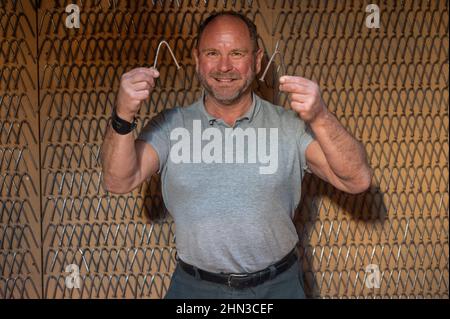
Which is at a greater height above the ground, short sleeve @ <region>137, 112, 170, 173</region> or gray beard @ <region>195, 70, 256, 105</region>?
gray beard @ <region>195, 70, 256, 105</region>

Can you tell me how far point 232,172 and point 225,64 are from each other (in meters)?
0.30

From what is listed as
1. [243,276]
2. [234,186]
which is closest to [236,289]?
[243,276]

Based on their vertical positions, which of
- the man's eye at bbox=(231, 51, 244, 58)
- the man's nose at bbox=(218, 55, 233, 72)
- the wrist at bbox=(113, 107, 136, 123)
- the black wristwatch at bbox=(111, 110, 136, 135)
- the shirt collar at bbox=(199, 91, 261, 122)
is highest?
the man's eye at bbox=(231, 51, 244, 58)

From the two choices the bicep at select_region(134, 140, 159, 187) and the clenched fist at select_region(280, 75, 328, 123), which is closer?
the clenched fist at select_region(280, 75, 328, 123)

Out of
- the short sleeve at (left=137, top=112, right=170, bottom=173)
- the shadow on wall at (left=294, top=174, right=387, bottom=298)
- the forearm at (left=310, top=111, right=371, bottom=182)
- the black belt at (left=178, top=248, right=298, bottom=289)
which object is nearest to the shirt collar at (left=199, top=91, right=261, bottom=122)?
the short sleeve at (left=137, top=112, right=170, bottom=173)

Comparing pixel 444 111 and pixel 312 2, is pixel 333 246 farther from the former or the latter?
pixel 312 2

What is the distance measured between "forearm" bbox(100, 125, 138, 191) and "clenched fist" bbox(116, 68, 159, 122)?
7 centimetres

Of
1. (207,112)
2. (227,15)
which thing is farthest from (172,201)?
(227,15)

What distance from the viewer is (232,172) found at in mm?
1528

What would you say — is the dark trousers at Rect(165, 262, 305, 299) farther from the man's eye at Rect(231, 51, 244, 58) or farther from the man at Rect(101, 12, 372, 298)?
the man's eye at Rect(231, 51, 244, 58)

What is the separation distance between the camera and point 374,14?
6.85 feet

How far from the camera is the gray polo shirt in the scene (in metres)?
1.52

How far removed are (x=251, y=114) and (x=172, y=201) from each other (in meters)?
0.33

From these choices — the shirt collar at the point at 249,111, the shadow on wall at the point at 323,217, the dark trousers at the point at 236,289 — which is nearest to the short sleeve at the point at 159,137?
the shirt collar at the point at 249,111
